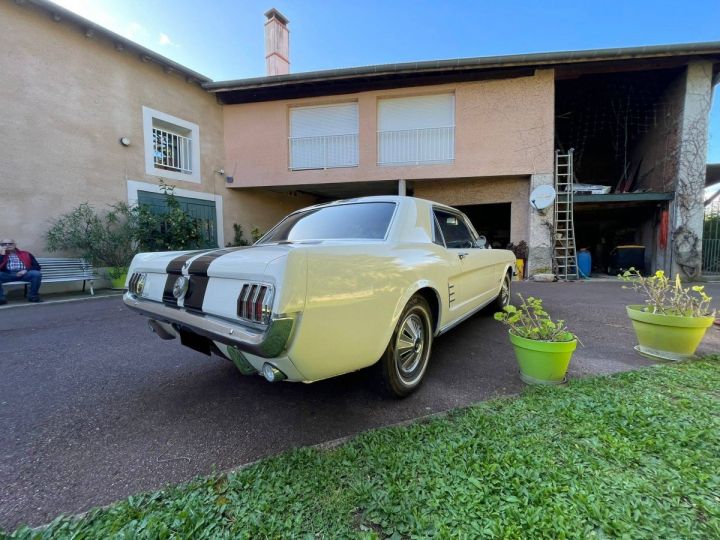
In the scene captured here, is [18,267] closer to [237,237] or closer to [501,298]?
[237,237]

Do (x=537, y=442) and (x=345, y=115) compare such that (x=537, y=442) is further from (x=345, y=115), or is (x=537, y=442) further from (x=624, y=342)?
(x=345, y=115)

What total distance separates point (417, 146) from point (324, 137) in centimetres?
293

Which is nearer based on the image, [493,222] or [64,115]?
[64,115]

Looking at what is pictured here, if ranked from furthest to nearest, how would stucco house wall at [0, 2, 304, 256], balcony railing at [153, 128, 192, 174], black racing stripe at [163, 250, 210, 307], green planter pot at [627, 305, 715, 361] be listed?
1. balcony railing at [153, 128, 192, 174]
2. stucco house wall at [0, 2, 304, 256]
3. green planter pot at [627, 305, 715, 361]
4. black racing stripe at [163, 250, 210, 307]

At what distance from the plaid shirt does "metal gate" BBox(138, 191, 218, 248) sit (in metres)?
2.88

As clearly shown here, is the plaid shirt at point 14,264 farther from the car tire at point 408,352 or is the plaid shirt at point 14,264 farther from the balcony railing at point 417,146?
the balcony railing at point 417,146

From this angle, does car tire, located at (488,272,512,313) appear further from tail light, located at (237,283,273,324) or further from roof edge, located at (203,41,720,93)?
roof edge, located at (203,41,720,93)

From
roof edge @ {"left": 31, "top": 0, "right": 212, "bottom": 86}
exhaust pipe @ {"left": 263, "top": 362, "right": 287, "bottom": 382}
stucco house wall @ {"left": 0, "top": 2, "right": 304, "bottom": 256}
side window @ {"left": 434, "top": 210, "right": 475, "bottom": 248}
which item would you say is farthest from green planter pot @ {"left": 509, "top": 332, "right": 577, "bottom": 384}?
roof edge @ {"left": 31, "top": 0, "right": 212, "bottom": 86}

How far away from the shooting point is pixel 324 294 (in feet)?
5.28

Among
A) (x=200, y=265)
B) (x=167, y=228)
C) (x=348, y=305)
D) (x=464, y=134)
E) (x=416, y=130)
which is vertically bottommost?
(x=348, y=305)

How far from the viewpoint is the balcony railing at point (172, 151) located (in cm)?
919

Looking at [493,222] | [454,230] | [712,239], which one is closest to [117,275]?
[454,230]

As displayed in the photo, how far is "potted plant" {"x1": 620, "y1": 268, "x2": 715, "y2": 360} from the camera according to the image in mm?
2842

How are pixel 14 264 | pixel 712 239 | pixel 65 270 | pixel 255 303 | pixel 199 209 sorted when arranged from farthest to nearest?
pixel 199 209, pixel 712 239, pixel 65 270, pixel 14 264, pixel 255 303
